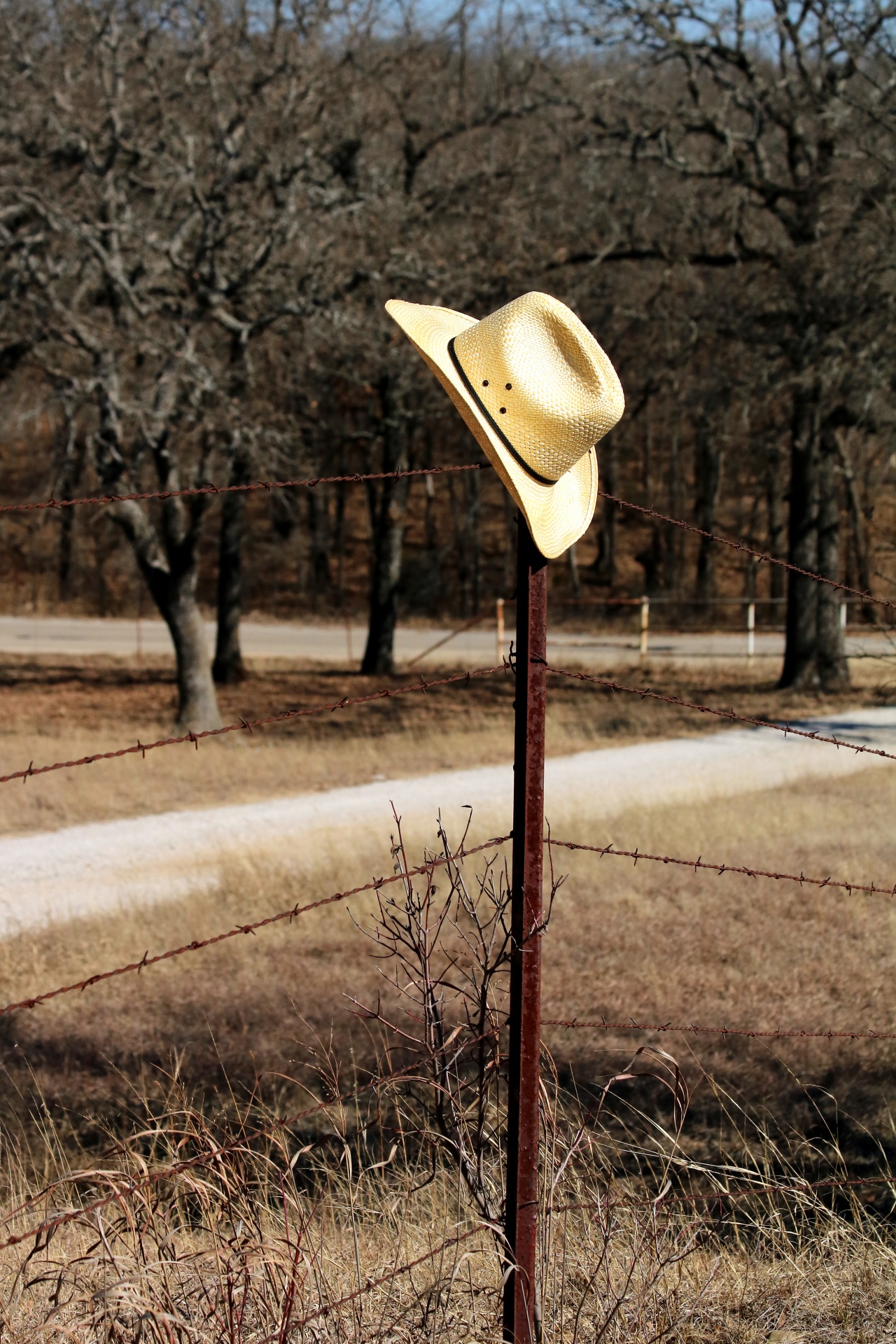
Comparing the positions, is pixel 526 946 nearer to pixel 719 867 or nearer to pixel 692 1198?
pixel 719 867

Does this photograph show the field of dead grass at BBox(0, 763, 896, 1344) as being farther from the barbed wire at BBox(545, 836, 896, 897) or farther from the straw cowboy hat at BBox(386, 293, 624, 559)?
the straw cowboy hat at BBox(386, 293, 624, 559)

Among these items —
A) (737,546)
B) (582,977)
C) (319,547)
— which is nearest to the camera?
(737,546)

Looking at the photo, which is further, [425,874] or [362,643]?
[362,643]

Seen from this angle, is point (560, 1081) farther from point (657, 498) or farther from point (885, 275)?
point (657, 498)

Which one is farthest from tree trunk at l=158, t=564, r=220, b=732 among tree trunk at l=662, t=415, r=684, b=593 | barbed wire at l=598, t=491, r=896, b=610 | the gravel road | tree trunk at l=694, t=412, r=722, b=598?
tree trunk at l=662, t=415, r=684, b=593

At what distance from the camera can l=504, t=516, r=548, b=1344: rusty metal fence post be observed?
8.04ft

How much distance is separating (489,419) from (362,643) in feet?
87.3

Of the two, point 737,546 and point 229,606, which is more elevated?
point 737,546

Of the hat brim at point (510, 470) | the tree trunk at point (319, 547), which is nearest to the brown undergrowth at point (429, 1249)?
the hat brim at point (510, 470)

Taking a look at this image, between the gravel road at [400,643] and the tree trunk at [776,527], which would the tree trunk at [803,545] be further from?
the tree trunk at [776,527]

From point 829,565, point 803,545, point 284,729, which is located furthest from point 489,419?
point 829,565

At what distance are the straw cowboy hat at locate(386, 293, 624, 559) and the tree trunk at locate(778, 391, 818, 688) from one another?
14.0 meters

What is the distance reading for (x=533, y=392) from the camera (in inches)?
96.8

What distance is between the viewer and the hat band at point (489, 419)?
2.44m
